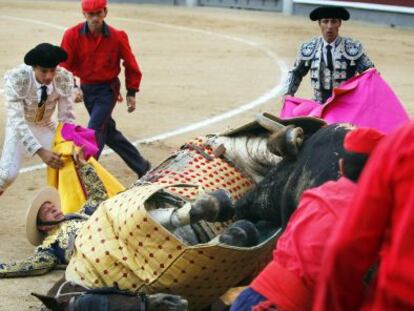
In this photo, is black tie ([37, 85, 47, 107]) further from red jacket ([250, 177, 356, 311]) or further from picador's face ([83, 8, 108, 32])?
red jacket ([250, 177, 356, 311])

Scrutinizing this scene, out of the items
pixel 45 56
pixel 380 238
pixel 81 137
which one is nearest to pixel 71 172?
pixel 81 137

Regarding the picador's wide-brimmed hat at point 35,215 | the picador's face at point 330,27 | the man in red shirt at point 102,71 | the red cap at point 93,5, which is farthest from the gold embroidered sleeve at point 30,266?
the picador's face at point 330,27

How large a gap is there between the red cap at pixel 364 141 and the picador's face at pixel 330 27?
3.83 meters

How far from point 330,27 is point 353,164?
12.6 ft

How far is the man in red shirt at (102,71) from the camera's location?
670 cm

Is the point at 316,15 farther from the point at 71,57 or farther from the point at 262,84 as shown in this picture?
the point at 262,84

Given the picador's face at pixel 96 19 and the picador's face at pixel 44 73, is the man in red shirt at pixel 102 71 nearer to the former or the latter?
the picador's face at pixel 96 19

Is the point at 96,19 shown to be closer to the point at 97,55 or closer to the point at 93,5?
the point at 93,5

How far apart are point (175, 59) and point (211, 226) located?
28.9 feet

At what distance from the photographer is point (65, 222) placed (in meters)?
5.02

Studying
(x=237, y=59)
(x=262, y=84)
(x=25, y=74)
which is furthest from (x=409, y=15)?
(x=25, y=74)

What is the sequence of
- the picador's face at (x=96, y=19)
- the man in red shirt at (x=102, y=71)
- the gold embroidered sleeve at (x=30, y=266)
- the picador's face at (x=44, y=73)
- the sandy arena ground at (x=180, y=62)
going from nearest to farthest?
the gold embroidered sleeve at (x=30, y=266)
the picador's face at (x=44, y=73)
the sandy arena ground at (x=180, y=62)
the picador's face at (x=96, y=19)
the man in red shirt at (x=102, y=71)

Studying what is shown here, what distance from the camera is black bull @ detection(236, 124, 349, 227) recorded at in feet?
11.6

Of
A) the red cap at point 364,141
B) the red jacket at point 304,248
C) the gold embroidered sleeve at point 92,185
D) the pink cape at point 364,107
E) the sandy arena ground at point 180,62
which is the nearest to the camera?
the red cap at point 364,141
